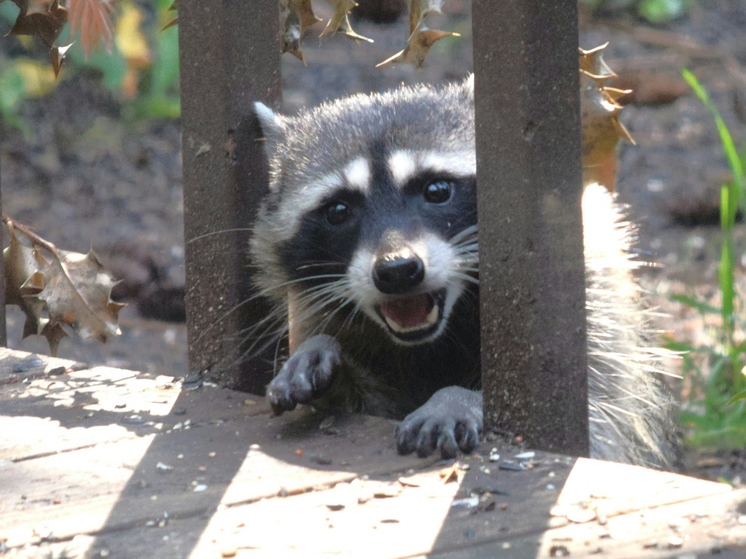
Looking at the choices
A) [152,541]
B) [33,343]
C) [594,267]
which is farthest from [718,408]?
[33,343]

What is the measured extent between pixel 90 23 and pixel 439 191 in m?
0.92

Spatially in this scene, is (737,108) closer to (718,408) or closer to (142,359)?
(718,408)

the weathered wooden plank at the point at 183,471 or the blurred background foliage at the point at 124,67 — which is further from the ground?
the blurred background foliage at the point at 124,67

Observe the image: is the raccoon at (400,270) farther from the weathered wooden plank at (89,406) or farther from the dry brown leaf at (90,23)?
the dry brown leaf at (90,23)

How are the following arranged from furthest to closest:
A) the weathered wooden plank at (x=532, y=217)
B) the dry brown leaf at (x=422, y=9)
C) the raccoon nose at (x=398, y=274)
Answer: the raccoon nose at (x=398, y=274), the dry brown leaf at (x=422, y=9), the weathered wooden plank at (x=532, y=217)

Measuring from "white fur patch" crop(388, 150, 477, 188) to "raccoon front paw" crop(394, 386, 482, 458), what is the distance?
78cm

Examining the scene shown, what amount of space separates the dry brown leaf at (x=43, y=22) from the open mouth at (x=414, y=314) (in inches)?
42.0

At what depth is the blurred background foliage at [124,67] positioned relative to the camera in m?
6.15

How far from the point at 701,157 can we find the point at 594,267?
4962 millimetres

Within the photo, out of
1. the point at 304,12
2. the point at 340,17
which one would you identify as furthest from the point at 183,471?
the point at 304,12

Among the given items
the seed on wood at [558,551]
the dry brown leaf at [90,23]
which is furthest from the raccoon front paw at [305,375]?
the seed on wood at [558,551]

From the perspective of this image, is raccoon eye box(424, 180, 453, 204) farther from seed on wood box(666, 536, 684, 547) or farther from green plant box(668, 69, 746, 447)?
seed on wood box(666, 536, 684, 547)

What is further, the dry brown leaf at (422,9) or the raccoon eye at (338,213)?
the raccoon eye at (338,213)

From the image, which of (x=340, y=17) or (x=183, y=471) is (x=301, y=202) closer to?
(x=340, y=17)
